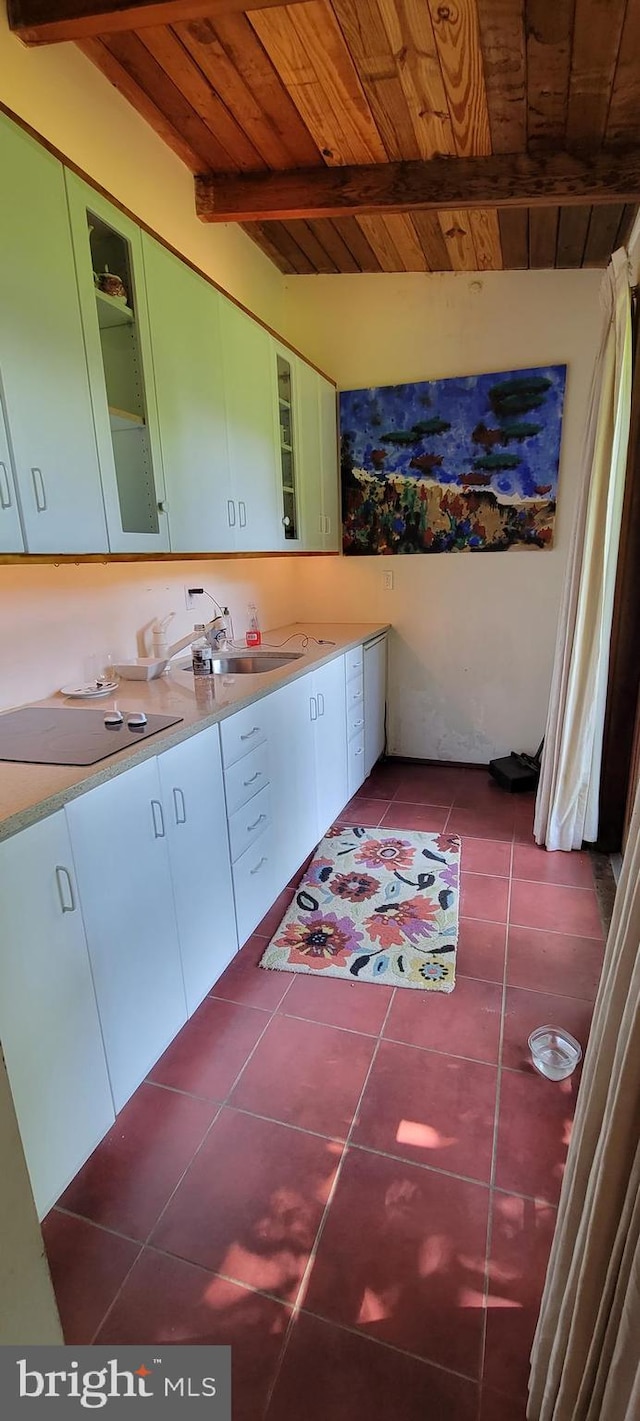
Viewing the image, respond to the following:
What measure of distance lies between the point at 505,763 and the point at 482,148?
2.74 meters

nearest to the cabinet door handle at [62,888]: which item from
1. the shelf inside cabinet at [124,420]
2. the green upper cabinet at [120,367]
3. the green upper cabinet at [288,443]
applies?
the green upper cabinet at [120,367]

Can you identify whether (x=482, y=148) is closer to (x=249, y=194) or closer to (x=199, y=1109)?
(x=249, y=194)

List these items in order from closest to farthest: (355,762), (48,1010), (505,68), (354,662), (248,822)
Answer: (48,1010) < (505,68) < (248,822) < (354,662) < (355,762)

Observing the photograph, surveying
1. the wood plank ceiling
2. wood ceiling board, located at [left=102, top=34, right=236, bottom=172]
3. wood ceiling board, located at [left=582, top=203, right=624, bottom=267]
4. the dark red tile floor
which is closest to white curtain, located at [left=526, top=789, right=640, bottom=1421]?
the dark red tile floor

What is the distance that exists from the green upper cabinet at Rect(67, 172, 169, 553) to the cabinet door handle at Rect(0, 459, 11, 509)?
0.34 meters

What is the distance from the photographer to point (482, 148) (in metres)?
2.15

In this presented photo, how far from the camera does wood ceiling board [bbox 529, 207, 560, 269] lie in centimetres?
250

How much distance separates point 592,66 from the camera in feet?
5.61

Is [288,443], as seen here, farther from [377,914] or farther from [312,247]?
[377,914]

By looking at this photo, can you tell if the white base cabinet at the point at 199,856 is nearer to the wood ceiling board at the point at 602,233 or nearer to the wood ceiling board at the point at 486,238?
the wood ceiling board at the point at 486,238

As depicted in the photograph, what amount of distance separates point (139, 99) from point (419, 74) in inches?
37.1

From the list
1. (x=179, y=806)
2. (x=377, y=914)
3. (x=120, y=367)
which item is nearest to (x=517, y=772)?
(x=377, y=914)

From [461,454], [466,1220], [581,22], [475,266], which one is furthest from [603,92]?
[466,1220]

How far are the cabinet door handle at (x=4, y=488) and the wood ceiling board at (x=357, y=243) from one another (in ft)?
7.61
